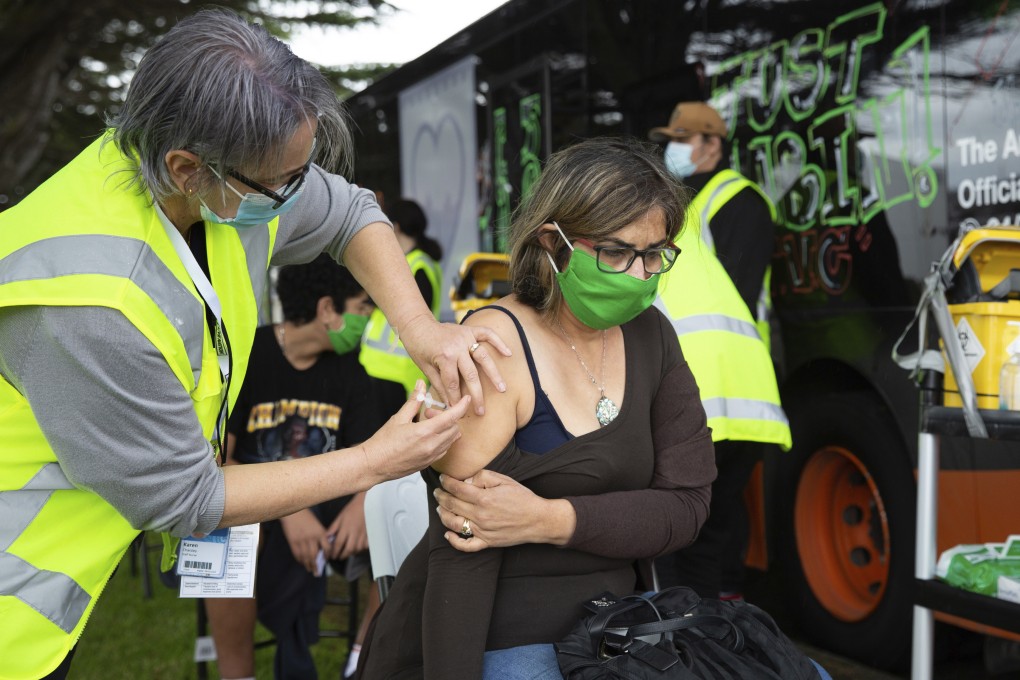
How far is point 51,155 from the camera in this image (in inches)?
662

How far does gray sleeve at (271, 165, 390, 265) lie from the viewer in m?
1.95

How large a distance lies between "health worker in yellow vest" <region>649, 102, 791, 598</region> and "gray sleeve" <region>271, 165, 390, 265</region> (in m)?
1.02

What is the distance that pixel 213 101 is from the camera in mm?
1415

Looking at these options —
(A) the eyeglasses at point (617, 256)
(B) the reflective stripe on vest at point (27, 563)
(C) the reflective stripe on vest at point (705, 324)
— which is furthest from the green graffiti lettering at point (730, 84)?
(B) the reflective stripe on vest at point (27, 563)

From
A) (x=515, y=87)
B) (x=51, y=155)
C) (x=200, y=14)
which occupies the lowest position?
(x=200, y=14)

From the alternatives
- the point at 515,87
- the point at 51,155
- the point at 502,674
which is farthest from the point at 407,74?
the point at 51,155

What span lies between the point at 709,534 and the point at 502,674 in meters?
1.78

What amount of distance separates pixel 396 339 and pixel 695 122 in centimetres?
144

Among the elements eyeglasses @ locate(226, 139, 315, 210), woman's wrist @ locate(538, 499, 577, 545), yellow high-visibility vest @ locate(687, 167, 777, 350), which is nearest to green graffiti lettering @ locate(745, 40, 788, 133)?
yellow high-visibility vest @ locate(687, 167, 777, 350)

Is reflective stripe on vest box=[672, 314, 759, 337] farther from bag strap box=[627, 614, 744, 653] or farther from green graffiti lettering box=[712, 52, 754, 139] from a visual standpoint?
bag strap box=[627, 614, 744, 653]

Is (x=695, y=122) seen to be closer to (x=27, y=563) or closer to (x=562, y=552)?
(x=562, y=552)

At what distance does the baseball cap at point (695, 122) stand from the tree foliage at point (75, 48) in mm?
5145

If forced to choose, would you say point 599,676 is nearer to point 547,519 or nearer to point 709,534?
point 547,519

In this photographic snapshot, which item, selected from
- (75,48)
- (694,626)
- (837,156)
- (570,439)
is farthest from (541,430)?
(75,48)
